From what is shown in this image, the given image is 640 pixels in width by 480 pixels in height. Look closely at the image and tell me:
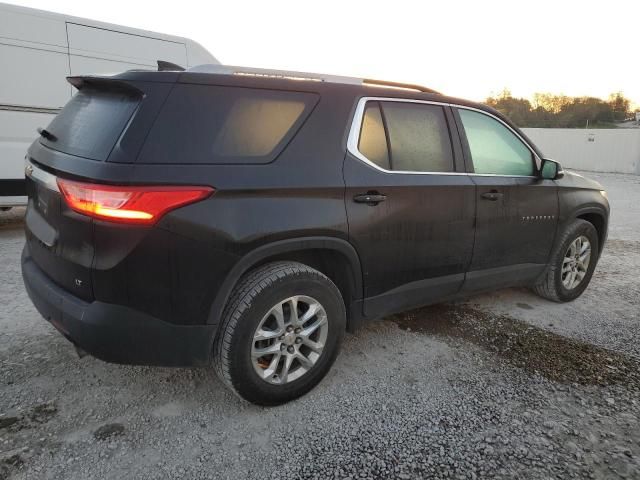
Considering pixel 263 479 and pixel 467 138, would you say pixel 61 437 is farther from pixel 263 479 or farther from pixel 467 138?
pixel 467 138

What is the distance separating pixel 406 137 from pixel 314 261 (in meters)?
1.00

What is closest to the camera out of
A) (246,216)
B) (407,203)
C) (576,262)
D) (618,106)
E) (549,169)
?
(246,216)

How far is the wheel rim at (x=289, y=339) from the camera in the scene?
8.08 feet

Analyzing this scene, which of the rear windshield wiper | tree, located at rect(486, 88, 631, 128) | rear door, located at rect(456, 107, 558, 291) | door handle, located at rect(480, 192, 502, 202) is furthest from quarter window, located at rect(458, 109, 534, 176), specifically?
tree, located at rect(486, 88, 631, 128)

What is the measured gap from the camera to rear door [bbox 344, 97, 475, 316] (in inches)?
108

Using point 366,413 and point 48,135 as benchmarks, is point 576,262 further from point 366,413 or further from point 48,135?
point 48,135

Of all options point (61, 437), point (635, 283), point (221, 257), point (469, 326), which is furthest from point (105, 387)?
point (635, 283)

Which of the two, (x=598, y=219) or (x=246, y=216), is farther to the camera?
(x=598, y=219)

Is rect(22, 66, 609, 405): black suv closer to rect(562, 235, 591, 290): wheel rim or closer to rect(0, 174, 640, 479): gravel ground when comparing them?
rect(0, 174, 640, 479): gravel ground

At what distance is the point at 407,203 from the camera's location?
2918 mm

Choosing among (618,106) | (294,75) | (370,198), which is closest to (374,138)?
(370,198)

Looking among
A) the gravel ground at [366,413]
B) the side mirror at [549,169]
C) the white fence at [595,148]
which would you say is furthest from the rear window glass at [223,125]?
the white fence at [595,148]

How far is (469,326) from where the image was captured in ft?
12.2

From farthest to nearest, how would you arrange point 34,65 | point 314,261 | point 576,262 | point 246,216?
point 34,65 < point 576,262 < point 314,261 < point 246,216
